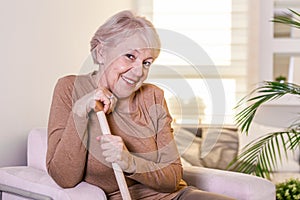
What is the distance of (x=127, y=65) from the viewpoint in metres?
1.59

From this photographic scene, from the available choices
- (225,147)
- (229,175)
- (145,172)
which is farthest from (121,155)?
(225,147)

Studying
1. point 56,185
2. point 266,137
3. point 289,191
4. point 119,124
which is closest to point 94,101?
point 119,124

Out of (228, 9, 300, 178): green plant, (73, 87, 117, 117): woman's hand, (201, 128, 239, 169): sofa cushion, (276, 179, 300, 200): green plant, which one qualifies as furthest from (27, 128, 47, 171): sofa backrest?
(201, 128, 239, 169): sofa cushion

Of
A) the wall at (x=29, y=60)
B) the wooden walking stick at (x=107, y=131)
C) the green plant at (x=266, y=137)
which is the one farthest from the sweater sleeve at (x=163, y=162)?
the wall at (x=29, y=60)

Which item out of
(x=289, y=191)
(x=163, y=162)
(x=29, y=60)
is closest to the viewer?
(x=163, y=162)

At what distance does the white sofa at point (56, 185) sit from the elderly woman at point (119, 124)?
52 millimetres

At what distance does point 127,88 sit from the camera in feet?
5.42

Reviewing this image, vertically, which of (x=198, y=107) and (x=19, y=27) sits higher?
(x=19, y=27)

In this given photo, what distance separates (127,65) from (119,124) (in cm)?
23

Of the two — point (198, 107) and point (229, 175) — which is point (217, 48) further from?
point (198, 107)

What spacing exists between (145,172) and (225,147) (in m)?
1.74

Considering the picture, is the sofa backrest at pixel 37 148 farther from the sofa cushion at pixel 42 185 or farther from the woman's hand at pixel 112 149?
the woman's hand at pixel 112 149

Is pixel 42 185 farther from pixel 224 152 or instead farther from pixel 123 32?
pixel 224 152

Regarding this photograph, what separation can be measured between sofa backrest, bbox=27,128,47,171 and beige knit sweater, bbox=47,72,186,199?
31 cm
